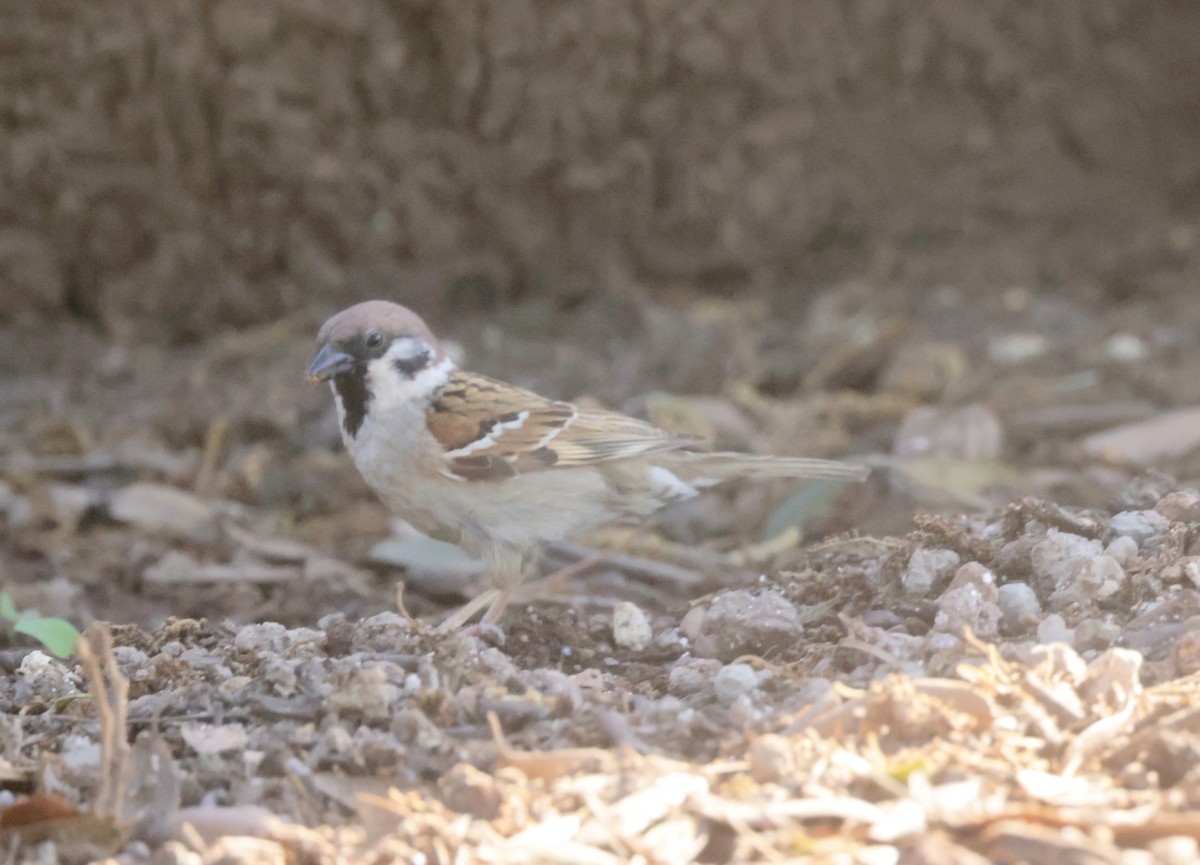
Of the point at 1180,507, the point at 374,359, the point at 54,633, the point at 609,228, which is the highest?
the point at 609,228

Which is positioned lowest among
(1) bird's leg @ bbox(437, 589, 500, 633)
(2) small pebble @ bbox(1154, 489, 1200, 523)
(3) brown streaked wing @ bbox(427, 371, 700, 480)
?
(1) bird's leg @ bbox(437, 589, 500, 633)

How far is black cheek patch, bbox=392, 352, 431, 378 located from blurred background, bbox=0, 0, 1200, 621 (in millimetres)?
1199

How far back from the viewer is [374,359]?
3951 millimetres

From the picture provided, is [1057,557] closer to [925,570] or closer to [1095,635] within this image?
[925,570]

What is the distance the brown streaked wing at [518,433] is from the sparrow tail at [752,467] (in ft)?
0.40

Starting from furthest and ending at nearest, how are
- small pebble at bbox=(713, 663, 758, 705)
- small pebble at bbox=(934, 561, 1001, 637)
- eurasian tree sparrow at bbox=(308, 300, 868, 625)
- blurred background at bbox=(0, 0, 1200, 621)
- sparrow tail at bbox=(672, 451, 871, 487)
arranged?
blurred background at bbox=(0, 0, 1200, 621), sparrow tail at bbox=(672, 451, 871, 487), eurasian tree sparrow at bbox=(308, 300, 868, 625), small pebble at bbox=(934, 561, 1001, 637), small pebble at bbox=(713, 663, 758, 705)

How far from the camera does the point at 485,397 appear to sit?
4.09 meters

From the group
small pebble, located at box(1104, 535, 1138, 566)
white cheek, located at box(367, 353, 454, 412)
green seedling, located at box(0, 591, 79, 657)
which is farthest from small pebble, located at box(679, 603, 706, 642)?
green seedling, located at box(0, 591, 79, 657)

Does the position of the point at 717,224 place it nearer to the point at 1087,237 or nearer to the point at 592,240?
the point at 592,240

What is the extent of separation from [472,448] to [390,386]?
0.27 m

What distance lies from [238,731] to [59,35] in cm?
445

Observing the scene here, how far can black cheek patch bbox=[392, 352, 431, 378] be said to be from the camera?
3.99 metres

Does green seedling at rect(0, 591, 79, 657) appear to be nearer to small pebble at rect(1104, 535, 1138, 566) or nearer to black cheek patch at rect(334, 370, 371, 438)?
black cheek patch at rect(334, 370, 371, 438)

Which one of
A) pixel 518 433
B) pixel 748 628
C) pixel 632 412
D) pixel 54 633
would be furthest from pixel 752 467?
pixel 54 633
